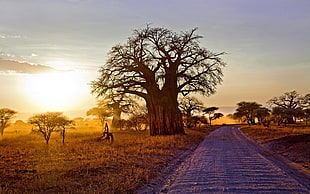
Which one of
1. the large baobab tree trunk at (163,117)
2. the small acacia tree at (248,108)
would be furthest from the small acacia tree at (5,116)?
the small acacia tree at (248,108)

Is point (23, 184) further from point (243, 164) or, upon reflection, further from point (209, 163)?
point (243, 164)

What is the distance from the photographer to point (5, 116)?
3931 centimetres

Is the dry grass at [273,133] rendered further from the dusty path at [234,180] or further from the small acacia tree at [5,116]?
the small acacia tree at [5,116]

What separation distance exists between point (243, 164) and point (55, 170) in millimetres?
6529

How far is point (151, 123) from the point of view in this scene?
29.6m

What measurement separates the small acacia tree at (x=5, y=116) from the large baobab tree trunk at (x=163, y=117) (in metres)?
19.9

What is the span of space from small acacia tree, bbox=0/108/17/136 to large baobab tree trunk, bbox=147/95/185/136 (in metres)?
19.9

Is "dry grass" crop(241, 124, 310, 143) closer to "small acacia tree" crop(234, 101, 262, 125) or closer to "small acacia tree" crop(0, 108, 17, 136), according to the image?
"small acacia tree" crop(0, 108, 17, 136)

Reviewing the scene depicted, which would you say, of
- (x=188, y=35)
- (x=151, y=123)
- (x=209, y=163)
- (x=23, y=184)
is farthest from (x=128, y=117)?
(x=23, y=184)

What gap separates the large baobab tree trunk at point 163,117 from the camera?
2878 centimetres

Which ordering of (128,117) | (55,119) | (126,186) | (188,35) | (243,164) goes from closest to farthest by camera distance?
(126,186) < (243,164) < (55,119) < (188,35) < (128,117)

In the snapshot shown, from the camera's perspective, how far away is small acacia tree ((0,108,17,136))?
A: 3819 centimetres

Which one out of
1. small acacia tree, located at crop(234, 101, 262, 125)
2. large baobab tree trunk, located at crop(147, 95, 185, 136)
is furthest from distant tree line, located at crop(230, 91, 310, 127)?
large baobab tree trunk, located at crop(147, 95, 185, 136)

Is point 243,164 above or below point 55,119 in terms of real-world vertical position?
below
